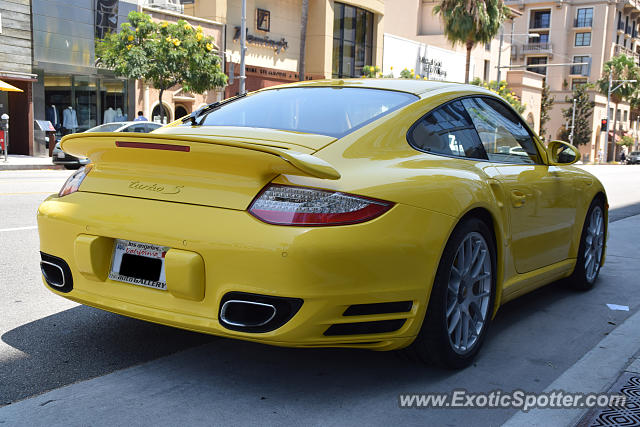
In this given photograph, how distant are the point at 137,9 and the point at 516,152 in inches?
1015

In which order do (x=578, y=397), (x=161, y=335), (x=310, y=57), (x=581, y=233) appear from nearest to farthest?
1. (x=578, y=397)
2. (x=161, y=335)
3. (x=581, y=233)
4. (x=310, y=57)

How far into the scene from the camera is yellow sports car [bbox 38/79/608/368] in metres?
2.78

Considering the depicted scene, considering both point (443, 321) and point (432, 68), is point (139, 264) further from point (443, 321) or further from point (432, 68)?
point (432, 68)

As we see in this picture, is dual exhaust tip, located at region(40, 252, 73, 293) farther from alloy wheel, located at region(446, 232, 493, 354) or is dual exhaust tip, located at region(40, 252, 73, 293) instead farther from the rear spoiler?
alloy wheel, located at region(446, 232, 493, 354)

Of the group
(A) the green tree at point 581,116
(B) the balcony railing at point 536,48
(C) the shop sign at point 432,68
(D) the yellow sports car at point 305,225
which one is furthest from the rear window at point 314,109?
(B) the balcony railing at point 536,48

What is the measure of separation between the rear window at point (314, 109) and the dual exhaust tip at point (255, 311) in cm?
93

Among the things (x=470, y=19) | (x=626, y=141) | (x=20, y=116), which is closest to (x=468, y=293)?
(x=20, y=116)

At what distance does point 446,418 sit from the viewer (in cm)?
293

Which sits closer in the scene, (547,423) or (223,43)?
(547,423)

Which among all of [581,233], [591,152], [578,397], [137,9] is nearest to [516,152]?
[581,233]

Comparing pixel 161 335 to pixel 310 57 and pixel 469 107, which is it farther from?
pixel 310 57

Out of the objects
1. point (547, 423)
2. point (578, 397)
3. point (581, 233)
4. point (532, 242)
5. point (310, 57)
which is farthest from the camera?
point (310, 57)

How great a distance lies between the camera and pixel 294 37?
37.1m

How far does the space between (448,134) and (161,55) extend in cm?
2228
